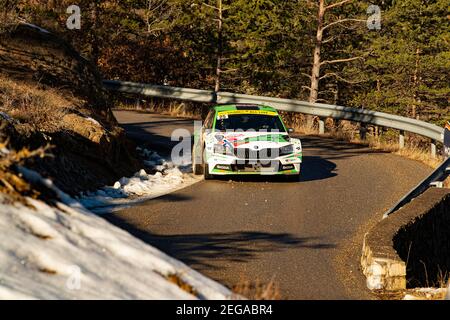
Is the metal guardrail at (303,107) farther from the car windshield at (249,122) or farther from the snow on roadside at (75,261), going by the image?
the snow on roadside at (75,261)

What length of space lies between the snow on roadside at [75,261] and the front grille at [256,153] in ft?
30.9

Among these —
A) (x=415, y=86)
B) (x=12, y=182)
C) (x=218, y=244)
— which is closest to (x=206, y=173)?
(x=218, y=244)

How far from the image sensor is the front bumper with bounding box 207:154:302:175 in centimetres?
1669

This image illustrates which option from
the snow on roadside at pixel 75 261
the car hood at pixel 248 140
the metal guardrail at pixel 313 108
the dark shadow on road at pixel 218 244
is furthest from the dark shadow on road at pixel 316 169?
the snow on roadside at pixel 75 261

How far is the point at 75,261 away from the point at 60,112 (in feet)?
31.9

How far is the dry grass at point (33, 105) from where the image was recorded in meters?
15.1

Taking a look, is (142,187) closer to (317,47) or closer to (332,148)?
(332,148)

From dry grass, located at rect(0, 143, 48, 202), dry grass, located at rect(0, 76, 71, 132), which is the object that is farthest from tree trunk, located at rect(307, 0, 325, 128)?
dry grass, located at rect(0, 143, 48, 202)

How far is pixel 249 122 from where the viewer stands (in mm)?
17797

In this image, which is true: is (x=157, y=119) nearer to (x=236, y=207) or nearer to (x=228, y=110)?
(x=228, y=110)
